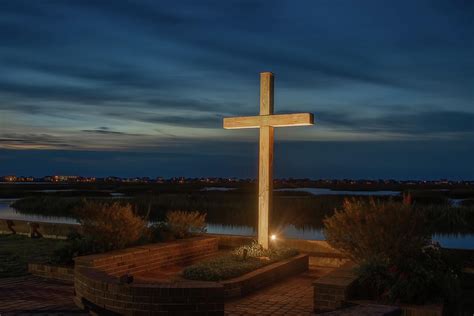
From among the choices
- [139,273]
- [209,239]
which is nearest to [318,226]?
[209,239]

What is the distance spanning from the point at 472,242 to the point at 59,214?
27.2 m

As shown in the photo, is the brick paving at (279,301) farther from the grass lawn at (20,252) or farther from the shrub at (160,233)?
the grass lawn at (20,252)

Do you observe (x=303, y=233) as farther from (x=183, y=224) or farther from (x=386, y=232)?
(x=386, y=232)

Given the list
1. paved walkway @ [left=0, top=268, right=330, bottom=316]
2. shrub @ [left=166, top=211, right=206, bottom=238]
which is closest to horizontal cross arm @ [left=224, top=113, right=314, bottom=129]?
shrub @ [left=166, top=211, right=206, bottom=238]

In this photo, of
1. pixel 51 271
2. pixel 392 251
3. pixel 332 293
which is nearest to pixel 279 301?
pixel 332 293

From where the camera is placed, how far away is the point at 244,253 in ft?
31.4

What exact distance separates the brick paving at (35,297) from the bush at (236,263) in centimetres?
205

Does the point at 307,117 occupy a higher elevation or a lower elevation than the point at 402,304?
higher

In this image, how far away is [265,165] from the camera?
414 inches

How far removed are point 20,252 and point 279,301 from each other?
7.61 m

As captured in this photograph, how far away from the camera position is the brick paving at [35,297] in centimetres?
673

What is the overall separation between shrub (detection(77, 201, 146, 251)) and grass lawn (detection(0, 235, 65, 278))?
4.27ft

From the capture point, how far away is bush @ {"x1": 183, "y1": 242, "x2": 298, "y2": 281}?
8281 millimetres

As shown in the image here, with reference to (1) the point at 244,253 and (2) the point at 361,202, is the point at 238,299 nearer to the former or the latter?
(1) the point at 244,253
